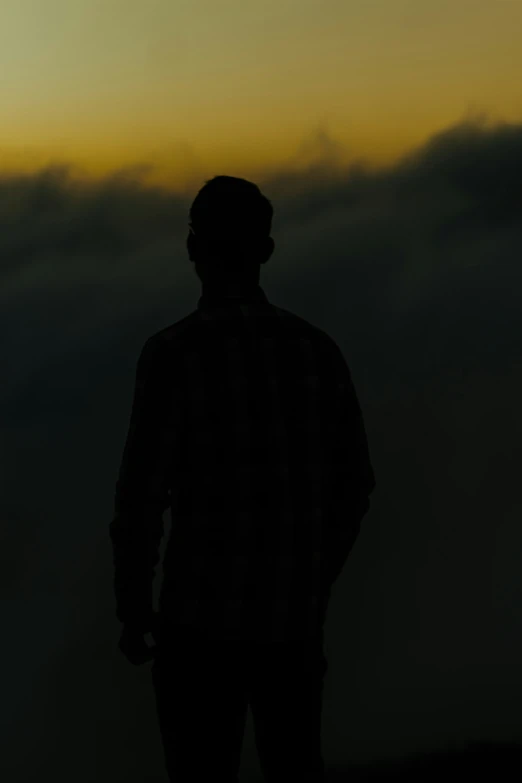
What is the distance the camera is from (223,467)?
212 centimetres

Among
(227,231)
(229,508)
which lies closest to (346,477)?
(229,508)

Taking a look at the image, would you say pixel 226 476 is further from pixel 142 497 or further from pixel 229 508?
pixel 142 497

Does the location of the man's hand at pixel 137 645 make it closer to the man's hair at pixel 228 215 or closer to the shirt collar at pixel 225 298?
the shirt collar at pixel 225 298

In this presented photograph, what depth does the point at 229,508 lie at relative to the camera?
83.5 inches

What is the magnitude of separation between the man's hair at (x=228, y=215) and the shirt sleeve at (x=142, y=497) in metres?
0.26

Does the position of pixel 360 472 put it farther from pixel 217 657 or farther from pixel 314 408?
pixel 217 657

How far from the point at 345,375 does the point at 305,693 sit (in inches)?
26.3

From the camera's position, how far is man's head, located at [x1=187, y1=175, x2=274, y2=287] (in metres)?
2.18

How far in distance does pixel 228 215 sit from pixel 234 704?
99cm

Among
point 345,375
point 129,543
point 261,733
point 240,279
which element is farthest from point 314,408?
point 261,733

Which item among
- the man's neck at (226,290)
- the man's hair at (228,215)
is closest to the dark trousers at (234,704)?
the man's neck at (226,290)

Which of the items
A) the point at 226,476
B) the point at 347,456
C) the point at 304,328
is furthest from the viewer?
the point at 347,456

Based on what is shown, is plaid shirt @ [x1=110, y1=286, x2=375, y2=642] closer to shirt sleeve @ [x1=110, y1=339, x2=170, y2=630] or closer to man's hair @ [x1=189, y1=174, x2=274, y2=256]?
shirt sleeve @ [x1=110, y1=339, x2=170, y2=630]

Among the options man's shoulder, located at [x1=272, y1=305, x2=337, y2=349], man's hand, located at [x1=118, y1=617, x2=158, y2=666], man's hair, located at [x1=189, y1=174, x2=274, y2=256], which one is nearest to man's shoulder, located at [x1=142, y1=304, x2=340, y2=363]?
man's shoulder, located at [x1=272, y1=305, x2=337, y2=349]
